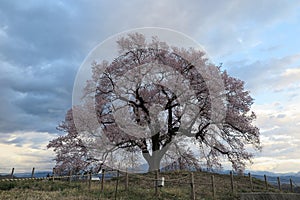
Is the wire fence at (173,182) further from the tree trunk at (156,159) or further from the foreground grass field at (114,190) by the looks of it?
the tree trunk at (156,159)

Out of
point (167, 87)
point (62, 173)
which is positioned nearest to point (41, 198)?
point (62, 173)

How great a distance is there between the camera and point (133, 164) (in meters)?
20.6

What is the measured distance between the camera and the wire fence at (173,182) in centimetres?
1498

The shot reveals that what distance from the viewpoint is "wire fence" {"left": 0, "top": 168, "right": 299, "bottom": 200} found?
49.1ft

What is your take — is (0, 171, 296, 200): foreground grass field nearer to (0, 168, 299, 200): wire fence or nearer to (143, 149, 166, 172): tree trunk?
(0, 168, 299, 200): wire fence

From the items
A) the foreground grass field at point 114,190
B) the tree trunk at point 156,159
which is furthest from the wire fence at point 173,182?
the tree trunk at point 156,159

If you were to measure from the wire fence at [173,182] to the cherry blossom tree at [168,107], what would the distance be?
5.10 ft

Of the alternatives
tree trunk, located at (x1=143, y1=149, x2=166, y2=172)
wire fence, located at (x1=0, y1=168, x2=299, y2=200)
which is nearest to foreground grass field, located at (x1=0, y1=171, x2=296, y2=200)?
wire fence, located at (x1=0, y1=168, x2=299, y2=200)

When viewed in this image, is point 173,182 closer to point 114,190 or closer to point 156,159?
point 156,159

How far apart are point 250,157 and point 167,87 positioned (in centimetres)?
865

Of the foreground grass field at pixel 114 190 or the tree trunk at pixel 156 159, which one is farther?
the tree trunk at pixel 156 159

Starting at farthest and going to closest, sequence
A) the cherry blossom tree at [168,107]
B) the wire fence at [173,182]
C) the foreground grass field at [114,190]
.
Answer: the cherry blossom tree at [168,107] < the wire fence at [173,182] < the foreground grass field at [114,190]

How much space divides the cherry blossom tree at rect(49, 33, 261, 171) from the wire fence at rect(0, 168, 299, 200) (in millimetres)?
1555

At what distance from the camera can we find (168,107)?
71.9 feet
